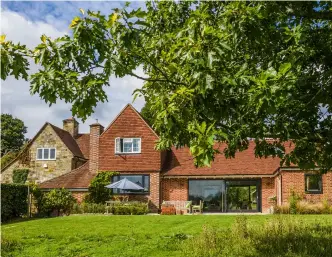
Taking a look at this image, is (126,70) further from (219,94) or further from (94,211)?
(94,211)

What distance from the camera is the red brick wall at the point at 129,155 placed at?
108 ft

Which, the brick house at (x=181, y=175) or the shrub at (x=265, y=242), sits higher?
the brick house at (x=181, y=175)

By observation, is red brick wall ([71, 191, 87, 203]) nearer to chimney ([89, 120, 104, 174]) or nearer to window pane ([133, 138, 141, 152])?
chimney ([89, 120, 104, 174])

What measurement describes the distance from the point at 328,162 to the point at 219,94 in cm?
498

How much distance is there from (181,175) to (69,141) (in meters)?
14.3

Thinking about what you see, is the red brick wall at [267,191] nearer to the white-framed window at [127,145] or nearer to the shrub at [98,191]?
the white-framed window at [127,145]

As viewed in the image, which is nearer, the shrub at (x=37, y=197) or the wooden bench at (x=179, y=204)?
the shrub at (x=37, y=197)

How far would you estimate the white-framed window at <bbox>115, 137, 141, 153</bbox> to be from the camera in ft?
111

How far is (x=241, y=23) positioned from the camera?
4.99 metres

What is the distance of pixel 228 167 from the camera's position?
31594mm

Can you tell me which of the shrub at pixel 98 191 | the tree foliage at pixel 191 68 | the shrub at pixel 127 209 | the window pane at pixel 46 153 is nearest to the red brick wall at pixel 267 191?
the shrub at pixel 127 209

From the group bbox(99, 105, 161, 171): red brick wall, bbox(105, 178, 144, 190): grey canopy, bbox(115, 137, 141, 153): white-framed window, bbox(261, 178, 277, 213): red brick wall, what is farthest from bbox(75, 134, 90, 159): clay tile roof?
bbox(261, 178, 277, 213): red brick wall

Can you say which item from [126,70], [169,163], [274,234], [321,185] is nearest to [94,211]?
[169,163]

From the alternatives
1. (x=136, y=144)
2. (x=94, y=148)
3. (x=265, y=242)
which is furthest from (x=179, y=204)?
(x=265, y=242)
